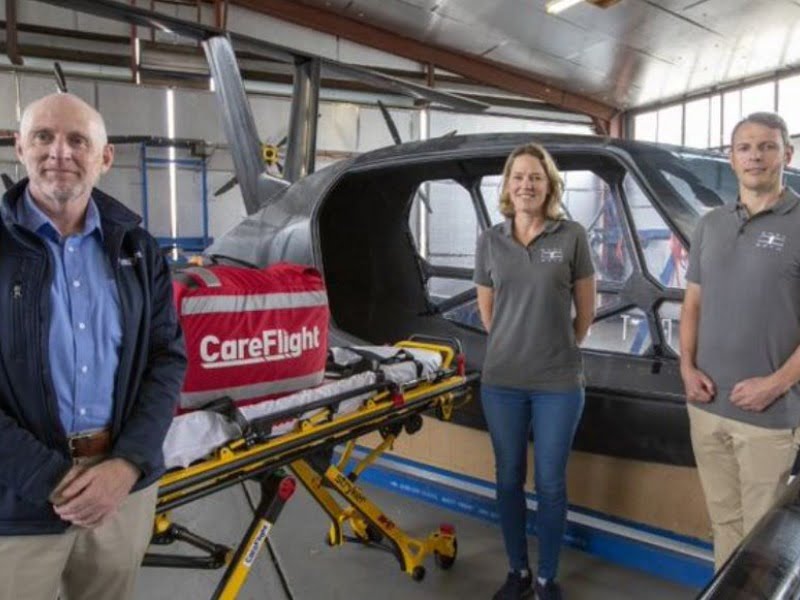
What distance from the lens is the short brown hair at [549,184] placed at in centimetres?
216

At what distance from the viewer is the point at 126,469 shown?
4.17ft

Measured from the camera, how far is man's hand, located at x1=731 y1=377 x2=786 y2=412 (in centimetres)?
172

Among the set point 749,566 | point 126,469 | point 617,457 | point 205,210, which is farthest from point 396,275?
point 205,210

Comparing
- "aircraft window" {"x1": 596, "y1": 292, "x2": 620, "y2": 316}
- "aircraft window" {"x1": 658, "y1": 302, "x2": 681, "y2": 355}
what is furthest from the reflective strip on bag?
"aircraft window" {"x1": 596, "y1": 292, "x2": 620, "y2": 316}

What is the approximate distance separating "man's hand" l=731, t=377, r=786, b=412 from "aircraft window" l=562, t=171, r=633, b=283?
4.57ft

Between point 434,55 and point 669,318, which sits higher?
point 434,55

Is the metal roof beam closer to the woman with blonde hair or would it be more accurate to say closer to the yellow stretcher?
the yellow stretcher

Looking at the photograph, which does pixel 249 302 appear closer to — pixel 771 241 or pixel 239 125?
pixel 771 241

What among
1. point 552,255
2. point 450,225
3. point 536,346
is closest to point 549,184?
point 552,255

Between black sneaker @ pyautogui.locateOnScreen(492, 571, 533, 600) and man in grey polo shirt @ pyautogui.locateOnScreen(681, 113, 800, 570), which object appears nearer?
man in grey polo shirt @ pyautogui.locateOnScreen(681, 113, 800, 570)

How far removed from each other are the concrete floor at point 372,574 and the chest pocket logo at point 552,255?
48.2 inches

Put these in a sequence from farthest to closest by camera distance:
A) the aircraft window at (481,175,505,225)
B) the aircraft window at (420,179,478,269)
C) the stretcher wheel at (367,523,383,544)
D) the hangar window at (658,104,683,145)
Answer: the hangar window at (658,104,683,145)
the aircraft window at (420,179,478,269)
the aircraft window at (481,175,505,225)
the stretcher wheel at (367,523,383,544)

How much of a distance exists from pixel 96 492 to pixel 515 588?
5.12ft

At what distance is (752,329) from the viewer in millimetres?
1768
